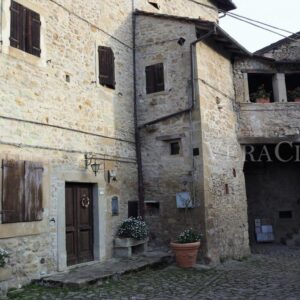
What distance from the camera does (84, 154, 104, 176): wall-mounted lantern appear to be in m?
9.29

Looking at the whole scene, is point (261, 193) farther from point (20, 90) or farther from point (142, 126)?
point (20, 90)

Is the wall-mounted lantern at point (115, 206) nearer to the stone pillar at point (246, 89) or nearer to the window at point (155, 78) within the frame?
the window at point (155, 78)

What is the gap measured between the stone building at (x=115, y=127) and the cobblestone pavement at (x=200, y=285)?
77 centimetres

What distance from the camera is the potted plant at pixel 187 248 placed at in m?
9.41

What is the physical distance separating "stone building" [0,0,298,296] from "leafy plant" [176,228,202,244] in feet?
0.94

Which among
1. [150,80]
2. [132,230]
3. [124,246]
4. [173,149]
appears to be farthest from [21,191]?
[150,80]

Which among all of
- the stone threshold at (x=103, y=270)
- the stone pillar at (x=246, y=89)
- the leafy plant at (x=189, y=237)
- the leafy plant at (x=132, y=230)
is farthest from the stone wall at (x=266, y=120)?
the stone threshold at (x=103, y=270)

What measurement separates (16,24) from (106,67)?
2.83 m

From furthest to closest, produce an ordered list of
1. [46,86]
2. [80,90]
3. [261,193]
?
[261,193], [80,90], [46,86]

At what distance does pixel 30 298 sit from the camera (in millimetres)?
6578

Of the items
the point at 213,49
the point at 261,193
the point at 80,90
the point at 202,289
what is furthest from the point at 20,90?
the point at 261,193

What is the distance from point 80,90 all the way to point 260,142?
5.67 meters

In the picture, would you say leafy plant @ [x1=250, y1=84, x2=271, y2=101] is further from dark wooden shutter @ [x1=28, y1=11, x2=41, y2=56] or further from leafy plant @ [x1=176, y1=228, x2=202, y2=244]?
dark wooden shutter @ [x1=28, y1=11, x2=41, y2=56]

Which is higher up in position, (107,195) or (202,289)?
(107,195)
